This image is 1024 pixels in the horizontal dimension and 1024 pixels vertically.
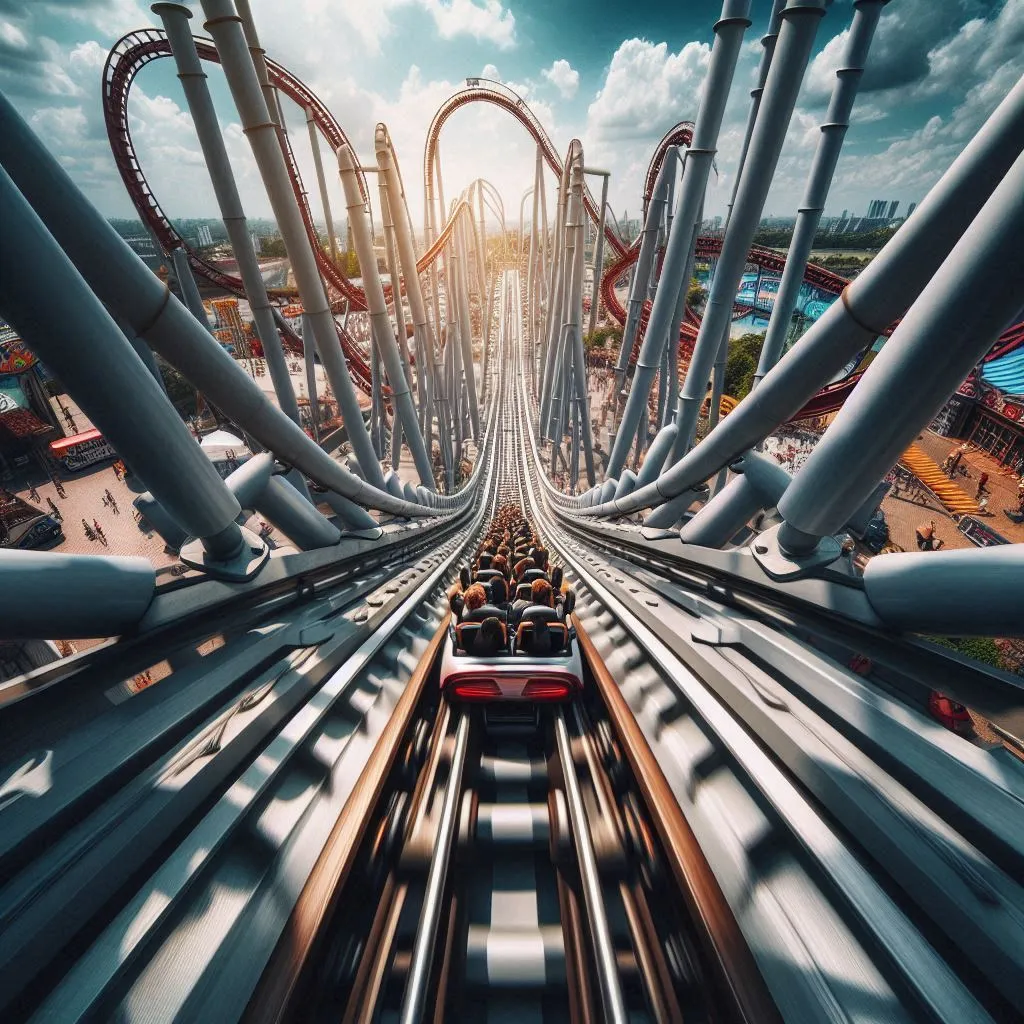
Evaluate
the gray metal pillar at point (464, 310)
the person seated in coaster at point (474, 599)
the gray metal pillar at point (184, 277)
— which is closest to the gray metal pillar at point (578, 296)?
the gray metal pillar at point (464, 310)

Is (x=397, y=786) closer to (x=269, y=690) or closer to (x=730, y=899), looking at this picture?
(x=269, y=690)

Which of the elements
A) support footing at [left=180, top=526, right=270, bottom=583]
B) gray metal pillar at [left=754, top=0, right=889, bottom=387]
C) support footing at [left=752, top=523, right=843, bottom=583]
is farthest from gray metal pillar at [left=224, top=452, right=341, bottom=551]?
gray metal pillar at [left=754, top=0, right=889, bottom=387]

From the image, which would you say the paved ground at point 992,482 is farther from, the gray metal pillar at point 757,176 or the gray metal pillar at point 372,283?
the gray metal pillar at point 372,283

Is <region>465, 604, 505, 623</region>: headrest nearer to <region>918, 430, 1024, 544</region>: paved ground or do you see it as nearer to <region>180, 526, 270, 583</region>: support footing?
<region>180, 526, 270, 583</region>: support footing

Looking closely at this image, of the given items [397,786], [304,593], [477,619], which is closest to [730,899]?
[397,786]

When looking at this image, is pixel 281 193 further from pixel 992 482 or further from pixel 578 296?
pixel 992 482
